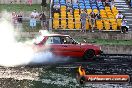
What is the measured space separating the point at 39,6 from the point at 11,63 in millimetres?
13775

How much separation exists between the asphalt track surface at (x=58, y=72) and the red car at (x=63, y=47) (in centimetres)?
50

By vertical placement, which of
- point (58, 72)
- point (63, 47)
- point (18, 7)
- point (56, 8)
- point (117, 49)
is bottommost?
point (58, 72)

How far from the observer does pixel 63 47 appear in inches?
1095

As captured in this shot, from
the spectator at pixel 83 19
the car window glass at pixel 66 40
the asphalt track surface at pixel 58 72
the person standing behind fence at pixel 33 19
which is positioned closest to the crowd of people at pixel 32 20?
the person standing behind fence at pixel 33 19

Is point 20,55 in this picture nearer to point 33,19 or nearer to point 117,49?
point 33,19

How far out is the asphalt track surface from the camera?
2406cm

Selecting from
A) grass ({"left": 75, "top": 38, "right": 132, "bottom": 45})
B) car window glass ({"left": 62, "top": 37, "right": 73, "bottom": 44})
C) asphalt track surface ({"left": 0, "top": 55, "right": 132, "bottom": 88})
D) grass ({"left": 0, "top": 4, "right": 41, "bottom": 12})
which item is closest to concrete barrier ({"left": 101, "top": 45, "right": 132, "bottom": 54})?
grass ({"left": 75, "top": 38, "right": 132, "bottom": 45})

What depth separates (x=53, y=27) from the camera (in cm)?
3453

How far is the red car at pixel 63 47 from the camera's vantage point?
90.3 ft

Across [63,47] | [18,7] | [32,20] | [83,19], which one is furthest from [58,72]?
[18,7]

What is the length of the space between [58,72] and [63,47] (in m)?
1.92

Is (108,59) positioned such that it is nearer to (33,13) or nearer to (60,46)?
(60,46)

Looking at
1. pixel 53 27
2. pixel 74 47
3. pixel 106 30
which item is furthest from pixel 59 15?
pixel 74 47

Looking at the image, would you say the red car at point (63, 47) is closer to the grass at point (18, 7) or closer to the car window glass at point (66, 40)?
the car window glass at point (66, 40)
